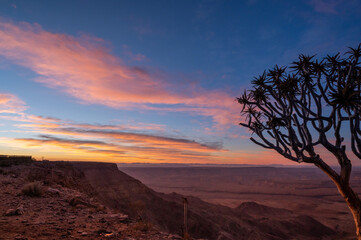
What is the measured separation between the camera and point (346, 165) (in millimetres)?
8648

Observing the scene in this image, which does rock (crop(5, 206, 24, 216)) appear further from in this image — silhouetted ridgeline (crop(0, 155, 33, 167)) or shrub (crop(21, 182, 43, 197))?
silhouetted ridgeline (crop(0, 155, 33, 167))

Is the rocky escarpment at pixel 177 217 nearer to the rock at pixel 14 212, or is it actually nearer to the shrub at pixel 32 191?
the shrub at pixel 32 191

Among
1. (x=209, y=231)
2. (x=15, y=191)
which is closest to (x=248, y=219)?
(x=209, y=231)

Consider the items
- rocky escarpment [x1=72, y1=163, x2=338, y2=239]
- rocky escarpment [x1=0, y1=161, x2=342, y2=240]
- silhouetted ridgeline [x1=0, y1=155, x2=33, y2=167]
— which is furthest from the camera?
rocky escarpment [x1=72, y1=163, x2=338, y2=239]

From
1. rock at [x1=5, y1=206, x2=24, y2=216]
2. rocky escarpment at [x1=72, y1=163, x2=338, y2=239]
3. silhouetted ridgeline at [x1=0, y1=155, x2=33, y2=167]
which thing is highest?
silhouetted ridgeline at [x1=0, y1=155, x2=33, y2=167]

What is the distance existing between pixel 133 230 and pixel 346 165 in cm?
839

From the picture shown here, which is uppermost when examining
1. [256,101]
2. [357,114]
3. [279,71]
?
[279,71]

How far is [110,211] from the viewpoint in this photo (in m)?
10.4

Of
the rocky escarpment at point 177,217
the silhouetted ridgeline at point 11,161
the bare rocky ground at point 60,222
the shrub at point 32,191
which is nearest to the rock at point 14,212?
the bare rocky ground at point 60,222

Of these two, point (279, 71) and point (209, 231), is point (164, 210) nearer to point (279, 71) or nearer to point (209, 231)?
point (209, 231)

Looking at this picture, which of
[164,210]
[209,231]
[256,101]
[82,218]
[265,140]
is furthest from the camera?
[164,210]

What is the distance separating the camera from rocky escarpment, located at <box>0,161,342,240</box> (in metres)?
7.29

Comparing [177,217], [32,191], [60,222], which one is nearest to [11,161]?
[32,191]

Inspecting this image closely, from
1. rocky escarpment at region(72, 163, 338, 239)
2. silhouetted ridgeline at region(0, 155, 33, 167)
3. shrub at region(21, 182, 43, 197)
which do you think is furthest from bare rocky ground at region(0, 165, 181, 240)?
rocky escarpment at region(72, 163, 338, 239)
